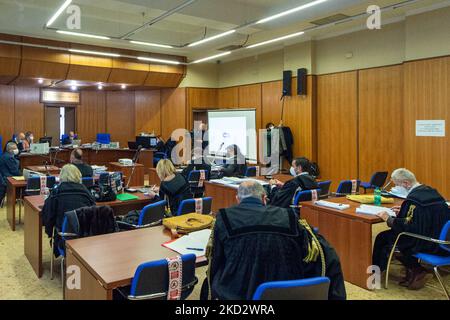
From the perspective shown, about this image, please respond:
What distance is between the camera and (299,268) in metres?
1.97

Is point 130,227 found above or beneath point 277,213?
beneath

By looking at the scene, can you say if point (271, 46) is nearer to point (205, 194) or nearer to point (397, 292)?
point (205, 194)

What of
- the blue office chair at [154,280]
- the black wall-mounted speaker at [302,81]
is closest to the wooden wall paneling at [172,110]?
the black wall-mounted speaker at [302,81]

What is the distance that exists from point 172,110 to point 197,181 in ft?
18.2

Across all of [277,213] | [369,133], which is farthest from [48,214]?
[369,133]

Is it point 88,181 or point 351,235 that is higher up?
point 88,181

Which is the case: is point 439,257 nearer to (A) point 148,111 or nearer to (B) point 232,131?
(B) point 232,131

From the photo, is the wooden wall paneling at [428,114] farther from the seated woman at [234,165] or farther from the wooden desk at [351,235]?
the seated woman at [234,165]

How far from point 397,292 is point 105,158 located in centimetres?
867

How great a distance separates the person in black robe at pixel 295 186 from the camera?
185 inches

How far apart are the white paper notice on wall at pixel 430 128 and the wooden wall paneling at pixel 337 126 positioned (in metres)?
1.58

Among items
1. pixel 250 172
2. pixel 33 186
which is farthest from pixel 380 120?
pixel 33 186

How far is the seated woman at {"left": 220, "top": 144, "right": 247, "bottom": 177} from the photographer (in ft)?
23.0

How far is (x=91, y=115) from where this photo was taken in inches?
514
